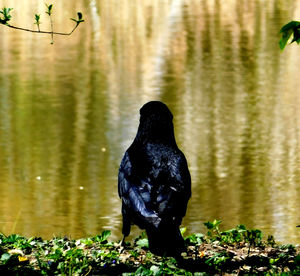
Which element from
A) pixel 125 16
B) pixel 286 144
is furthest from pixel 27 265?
pixel 125 16

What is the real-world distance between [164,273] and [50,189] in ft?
14.8

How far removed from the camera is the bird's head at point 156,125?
5.11 m

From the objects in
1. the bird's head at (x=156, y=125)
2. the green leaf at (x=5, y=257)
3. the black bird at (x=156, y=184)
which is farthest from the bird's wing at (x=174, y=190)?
the green leaf at (x=5, y=257)

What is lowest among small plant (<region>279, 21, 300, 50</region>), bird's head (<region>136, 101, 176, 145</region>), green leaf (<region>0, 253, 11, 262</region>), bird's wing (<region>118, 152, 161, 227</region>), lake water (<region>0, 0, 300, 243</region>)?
lake water (<region>0, 0, 300, 243</region>)

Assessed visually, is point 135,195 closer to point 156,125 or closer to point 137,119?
point 156,125

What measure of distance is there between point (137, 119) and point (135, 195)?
7456 millimetres

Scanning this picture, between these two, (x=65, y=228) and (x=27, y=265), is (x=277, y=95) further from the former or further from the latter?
(x=27, y=265)

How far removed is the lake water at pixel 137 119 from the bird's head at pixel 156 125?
2469mm

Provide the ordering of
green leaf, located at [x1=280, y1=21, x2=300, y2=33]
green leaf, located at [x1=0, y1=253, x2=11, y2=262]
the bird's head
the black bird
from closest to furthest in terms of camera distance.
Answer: green leaf, located at [x1=280, y1=21, x2=300, y2=33] → the black bird → green leaf, located at [x1=0, y1=253, x2=11, y2=262] → the bird's head

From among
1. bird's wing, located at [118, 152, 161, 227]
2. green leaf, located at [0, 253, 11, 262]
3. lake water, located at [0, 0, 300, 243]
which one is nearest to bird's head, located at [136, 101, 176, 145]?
bird's wing, located at [118, 152, 161, 227]

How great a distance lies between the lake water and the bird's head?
8.10 feet

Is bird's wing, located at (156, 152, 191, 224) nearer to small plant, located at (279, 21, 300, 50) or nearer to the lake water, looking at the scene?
small plant, located at (279, 21, 300, 50)

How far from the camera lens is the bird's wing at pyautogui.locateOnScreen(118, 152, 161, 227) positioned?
4.60m

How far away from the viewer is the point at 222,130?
1170 centimetres
